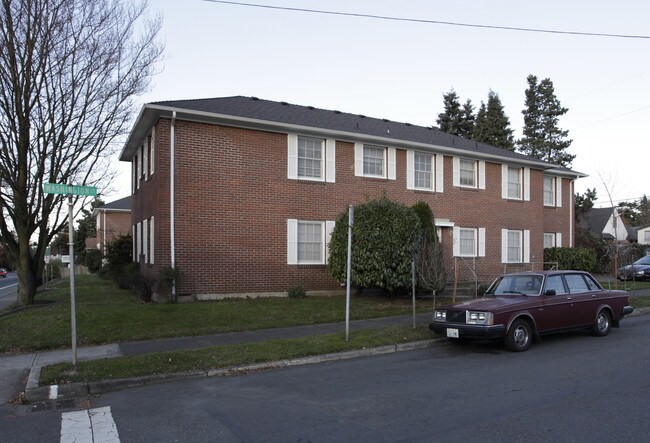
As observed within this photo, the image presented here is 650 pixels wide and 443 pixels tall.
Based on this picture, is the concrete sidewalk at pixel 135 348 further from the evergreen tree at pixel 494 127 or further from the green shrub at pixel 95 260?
the evergreen tree at pixel 494 127

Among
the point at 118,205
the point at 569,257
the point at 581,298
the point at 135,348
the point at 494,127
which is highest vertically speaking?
the point at 494,127

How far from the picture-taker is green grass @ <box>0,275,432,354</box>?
34.4ft

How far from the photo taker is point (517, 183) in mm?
23266

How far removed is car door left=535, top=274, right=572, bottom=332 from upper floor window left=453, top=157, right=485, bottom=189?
1090 cm

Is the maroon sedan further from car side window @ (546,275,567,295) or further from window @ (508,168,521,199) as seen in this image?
window @ (508,168,521,199)

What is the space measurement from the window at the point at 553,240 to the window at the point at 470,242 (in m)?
6.96

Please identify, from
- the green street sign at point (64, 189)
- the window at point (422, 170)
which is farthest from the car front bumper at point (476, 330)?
the window at point (422, 170)

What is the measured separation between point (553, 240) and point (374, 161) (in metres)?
13.3

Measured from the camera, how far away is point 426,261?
573 inches

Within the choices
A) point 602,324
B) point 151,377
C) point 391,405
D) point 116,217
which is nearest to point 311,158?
point 602,324

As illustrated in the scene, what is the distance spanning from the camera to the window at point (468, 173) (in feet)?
69.7

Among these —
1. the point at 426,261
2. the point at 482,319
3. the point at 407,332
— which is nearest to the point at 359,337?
the point at 407,332

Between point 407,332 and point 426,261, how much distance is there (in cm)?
A: 417

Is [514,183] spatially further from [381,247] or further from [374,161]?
[381,247]
